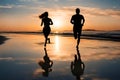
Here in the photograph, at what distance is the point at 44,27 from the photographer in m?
19.5

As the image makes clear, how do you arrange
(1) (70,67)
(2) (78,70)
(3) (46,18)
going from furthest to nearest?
1. (3) (46,18)
2. (1) (70,67)
3. (2) (78,70)

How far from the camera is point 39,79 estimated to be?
791cm

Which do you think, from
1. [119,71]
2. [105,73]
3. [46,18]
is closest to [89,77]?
[105,73]

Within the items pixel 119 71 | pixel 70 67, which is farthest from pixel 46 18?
pixel 119 71

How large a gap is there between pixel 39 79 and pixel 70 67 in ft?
8.34

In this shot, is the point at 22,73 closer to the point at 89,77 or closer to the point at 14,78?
the point at 14,78

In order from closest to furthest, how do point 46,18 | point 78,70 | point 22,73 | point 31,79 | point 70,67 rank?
point 31,79
point 22,73
point 78,70
point 70,67
point 46,18

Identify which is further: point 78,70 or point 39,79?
point 78,70

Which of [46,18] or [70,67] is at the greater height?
[46,18]

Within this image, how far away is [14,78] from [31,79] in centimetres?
50

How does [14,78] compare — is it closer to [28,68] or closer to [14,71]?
[14,71]

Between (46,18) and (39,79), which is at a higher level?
(46,18)

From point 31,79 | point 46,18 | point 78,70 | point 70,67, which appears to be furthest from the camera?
point 46,18

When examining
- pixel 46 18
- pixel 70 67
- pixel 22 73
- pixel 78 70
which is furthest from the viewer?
pixel 46 18
